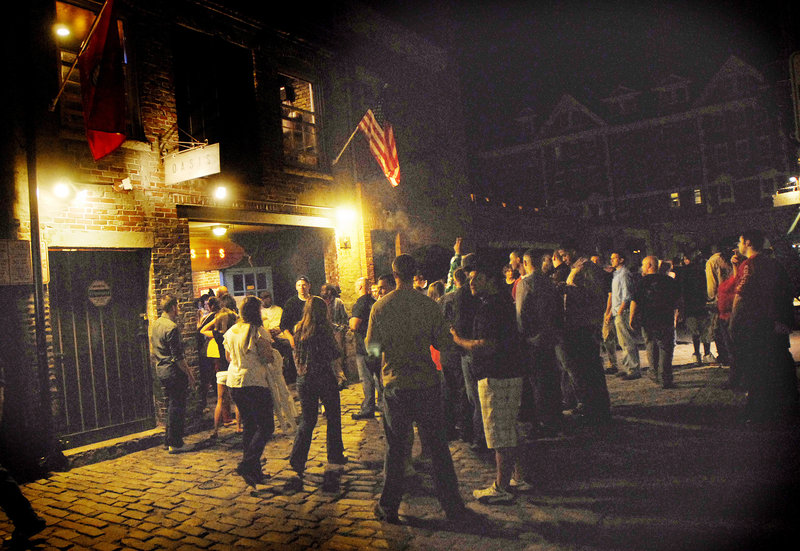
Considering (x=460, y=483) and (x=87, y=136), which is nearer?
(x=460, y=483)

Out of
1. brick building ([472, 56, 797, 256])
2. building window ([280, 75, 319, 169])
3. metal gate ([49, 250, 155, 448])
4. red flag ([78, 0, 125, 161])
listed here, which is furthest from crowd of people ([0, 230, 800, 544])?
brick building ([472, 56, 797, 256])

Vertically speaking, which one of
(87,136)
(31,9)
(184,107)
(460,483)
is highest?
(31,9)

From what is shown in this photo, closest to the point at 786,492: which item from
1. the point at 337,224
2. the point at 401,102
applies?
the point at 337,224

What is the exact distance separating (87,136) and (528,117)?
112 feet

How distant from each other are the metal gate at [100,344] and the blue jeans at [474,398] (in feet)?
15.5

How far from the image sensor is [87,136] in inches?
275

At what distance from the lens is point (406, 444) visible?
4.48 meters

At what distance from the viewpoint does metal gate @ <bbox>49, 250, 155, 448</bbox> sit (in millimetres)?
7371

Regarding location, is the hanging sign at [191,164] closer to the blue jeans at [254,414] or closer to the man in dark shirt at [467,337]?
the blue jeans at [254,414]

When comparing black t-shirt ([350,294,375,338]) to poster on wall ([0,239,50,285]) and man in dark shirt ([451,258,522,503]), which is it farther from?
poster on wall ([0,239,50,285])

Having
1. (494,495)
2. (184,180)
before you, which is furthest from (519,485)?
(184,180)

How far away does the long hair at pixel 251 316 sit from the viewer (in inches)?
229

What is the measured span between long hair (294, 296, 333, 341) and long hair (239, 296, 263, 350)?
0.43m

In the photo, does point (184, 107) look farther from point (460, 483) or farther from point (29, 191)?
point (460, 483)
